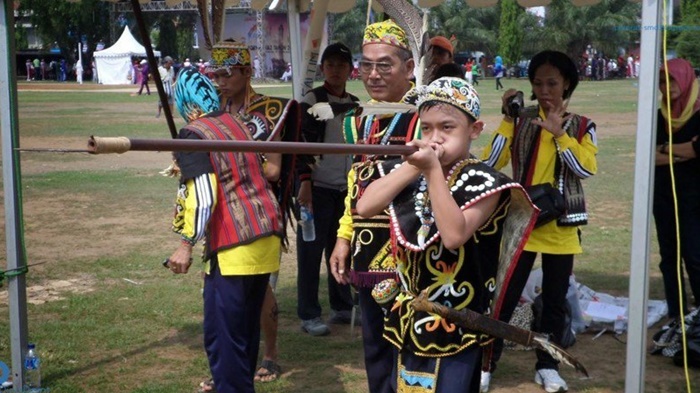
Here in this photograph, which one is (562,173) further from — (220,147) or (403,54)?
(220,147)

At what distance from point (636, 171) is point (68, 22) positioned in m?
66.9

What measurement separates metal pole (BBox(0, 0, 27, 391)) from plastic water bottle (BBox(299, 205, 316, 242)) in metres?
Result: 1.88

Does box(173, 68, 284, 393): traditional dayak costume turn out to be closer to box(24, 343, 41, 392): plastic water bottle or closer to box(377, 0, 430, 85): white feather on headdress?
box(377, 0, 430, 85): white feather on headdress

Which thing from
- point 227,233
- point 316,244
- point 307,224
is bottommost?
point 316,244

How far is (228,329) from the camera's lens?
13.9ft

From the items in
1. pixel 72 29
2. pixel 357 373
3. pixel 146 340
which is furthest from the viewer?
pixel 72 29

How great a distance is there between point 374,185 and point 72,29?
68929 mm

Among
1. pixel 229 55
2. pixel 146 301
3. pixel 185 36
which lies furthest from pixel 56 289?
pixel 185 36

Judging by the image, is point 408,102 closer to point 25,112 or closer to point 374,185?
point 374,185

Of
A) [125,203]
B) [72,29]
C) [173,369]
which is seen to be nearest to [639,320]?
[173,369]

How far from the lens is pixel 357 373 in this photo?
5691 mm

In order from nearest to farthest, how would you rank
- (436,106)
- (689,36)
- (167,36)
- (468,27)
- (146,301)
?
(436,106), (146,301), (689,36), (468,27), (167,36)

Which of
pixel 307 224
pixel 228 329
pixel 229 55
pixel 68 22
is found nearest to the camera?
pixel 228 329

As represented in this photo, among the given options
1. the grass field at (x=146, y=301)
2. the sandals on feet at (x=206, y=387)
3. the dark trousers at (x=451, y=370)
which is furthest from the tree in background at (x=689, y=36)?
the dark trousers at (x=451, y=370)
